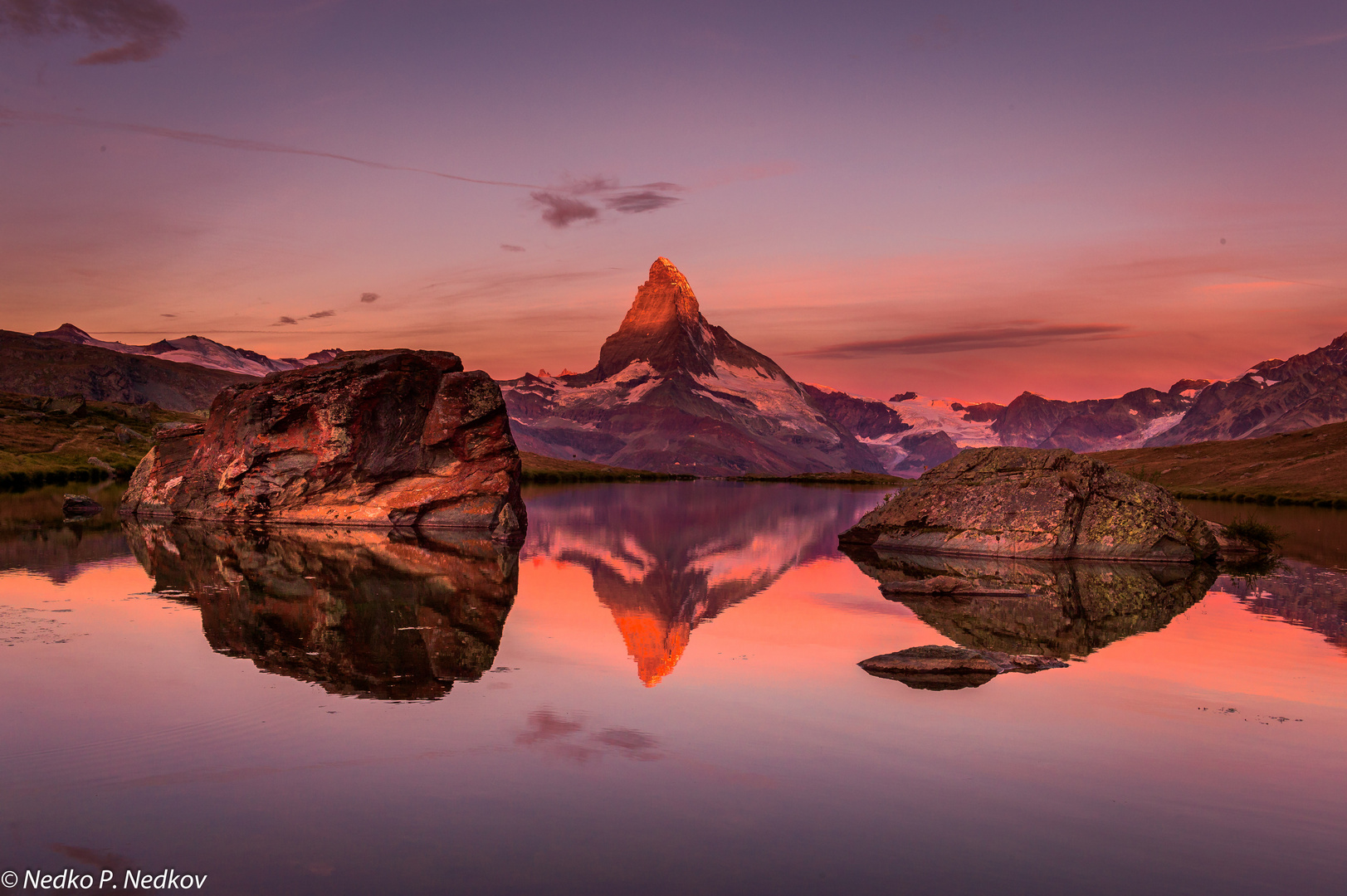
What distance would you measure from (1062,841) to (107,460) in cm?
12625

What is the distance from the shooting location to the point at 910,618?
81.6 ft

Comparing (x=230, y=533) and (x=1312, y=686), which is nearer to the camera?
(x=1312, y=686)

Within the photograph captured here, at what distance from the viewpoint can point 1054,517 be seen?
39.8 meters

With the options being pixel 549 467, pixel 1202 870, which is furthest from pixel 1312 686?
pixel 549 467

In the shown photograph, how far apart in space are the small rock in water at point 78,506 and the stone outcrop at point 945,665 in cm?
4952

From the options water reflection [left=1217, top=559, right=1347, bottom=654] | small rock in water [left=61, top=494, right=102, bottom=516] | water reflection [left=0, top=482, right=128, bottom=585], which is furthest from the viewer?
small rock in water [left=61, top=494, right=102, bottom=516]

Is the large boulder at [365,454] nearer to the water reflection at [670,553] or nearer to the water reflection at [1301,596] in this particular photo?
the water reflection at [670,553]

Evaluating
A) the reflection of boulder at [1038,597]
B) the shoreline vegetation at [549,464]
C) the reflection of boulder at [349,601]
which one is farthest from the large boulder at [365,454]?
the shoreline vegetation at [549,464]

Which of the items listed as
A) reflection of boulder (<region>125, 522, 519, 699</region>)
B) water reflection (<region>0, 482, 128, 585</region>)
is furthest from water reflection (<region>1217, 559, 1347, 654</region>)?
water reflection (<region>0, 482, 128, 585</region>)

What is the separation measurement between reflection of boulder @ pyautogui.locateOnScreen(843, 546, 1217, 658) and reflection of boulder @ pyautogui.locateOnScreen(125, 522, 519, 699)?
11280mm

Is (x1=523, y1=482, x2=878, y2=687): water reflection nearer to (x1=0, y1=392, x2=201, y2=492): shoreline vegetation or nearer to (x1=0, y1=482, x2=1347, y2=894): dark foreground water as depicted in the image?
(x1=0, y1=482, x2=1347, y2=894): dark foreground water

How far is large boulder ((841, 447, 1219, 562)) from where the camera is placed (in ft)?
131

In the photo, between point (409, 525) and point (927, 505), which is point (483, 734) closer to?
point (927, 505)

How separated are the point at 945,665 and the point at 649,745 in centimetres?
719
